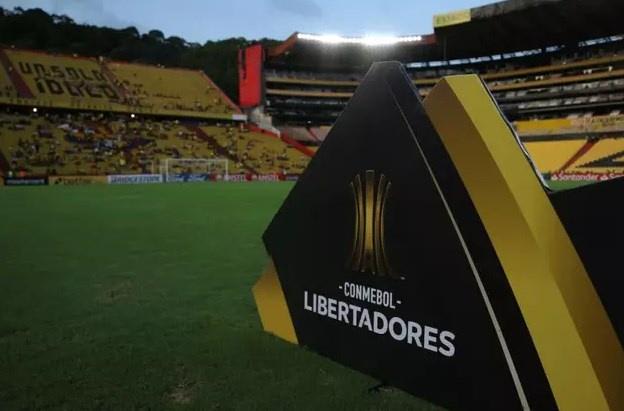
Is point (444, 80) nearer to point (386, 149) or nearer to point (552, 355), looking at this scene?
point (386, 149)

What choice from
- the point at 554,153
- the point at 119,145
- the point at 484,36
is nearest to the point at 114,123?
the point at 119,145

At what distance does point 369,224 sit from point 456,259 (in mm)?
681

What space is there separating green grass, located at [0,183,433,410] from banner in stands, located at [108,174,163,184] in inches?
1331

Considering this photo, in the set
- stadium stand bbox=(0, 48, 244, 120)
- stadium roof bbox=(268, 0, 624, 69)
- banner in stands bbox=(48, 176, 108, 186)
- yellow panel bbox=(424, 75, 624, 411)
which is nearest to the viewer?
yellow panel bbox=(424, 75, 624, 411)

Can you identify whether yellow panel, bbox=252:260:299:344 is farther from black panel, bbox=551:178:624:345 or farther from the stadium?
black panel, bbox=551:178:624:345

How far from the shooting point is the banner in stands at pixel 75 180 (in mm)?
38500

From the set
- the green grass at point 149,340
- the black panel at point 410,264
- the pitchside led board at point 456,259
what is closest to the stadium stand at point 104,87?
the green grass at point 149,340

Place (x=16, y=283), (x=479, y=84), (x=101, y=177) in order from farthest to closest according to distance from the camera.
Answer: (x=101, y=177), (x=16, y=283), (x=479, y=84)

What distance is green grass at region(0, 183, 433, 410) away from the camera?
288 centimetres

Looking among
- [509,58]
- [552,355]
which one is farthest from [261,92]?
[552,355]

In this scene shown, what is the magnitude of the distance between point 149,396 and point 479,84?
253 centimetres

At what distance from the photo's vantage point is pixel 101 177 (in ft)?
132

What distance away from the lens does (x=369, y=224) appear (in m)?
3.09

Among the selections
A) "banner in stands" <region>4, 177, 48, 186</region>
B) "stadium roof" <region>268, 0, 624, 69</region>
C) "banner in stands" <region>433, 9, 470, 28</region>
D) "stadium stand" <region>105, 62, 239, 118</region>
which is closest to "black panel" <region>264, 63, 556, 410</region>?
"banner in stands" <region>4, 177, 48, 186</region>
